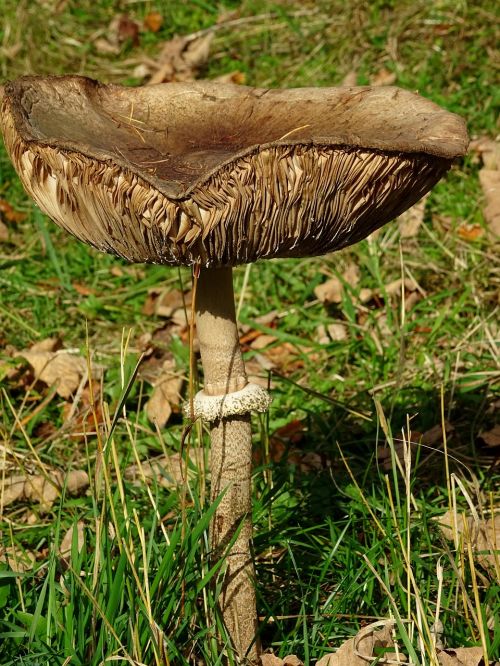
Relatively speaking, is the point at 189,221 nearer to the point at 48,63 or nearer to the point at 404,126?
the point at 404,126

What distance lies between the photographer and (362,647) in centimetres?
270

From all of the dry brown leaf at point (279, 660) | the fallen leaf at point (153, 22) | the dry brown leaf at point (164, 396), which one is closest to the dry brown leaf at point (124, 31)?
the fallen leaf at point (153, 22)

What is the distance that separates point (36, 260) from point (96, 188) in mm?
3944

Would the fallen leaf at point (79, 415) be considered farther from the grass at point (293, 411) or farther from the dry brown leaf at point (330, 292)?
the dry brown leaf at point (330, 292)

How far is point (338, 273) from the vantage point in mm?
5266

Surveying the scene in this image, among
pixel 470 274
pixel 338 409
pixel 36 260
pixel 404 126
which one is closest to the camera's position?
pixel 404 126

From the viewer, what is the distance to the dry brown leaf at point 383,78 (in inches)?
265

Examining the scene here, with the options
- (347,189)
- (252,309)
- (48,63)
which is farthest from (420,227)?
(48,63)

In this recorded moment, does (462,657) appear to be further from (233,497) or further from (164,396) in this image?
(164,396)

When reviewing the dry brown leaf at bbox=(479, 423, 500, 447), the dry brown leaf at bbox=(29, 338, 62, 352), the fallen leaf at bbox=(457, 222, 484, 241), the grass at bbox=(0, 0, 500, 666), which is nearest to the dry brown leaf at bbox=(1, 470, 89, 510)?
the grass at bbox=(0, 0, 500, 666)

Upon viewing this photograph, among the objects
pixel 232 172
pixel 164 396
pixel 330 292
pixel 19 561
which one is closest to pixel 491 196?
pixel 330 292

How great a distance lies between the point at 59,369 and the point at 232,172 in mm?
2908

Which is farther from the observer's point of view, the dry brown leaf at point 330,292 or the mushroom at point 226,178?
the dry brown leaf at point 330,292

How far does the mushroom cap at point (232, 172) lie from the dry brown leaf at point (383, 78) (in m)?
3.81
